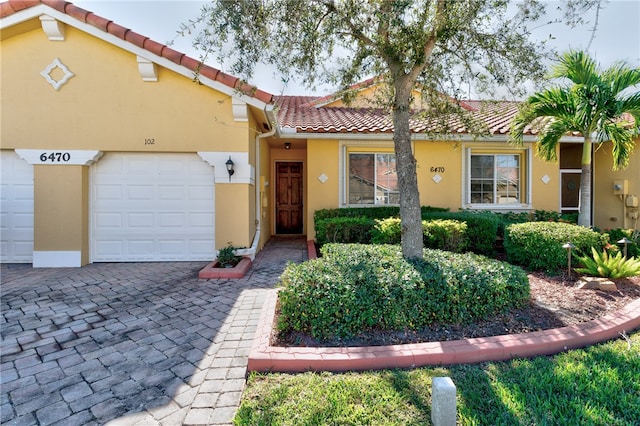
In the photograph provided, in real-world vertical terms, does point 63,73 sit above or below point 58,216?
above

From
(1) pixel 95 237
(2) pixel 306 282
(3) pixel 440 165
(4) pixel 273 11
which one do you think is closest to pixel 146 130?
(1) pixel 95 237

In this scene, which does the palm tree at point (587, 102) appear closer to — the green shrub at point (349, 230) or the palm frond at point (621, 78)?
the palm frond at point (621, 78)

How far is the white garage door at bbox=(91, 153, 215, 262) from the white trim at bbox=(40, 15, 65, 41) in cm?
264

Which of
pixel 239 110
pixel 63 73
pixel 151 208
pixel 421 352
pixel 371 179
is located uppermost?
pixel 63 73

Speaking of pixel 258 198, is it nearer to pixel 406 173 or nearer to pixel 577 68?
pixel 406 173

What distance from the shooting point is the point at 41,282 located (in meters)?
5.82

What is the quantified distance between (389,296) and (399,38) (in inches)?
130

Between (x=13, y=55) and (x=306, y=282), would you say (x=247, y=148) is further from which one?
(x=13, y=55)

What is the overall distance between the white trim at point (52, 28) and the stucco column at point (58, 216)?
9.18 ft

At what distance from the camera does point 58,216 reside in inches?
274

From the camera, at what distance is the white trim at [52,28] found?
6617 mm

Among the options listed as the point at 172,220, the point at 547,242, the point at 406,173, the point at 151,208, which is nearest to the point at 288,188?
the point at 172,220

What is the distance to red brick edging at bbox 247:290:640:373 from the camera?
2904 mm

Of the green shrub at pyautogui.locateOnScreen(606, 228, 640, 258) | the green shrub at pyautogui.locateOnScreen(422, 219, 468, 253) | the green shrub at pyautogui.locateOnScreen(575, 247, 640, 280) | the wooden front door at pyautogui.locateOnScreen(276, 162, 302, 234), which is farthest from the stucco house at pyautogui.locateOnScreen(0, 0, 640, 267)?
the green shrub at pyautogui.locateOnScreen(606, 228, 640, 258)
